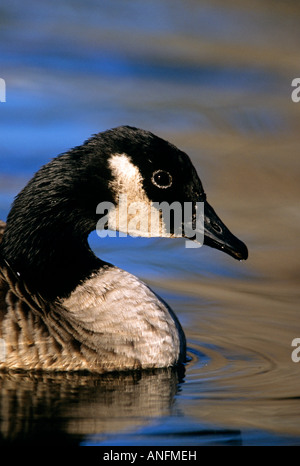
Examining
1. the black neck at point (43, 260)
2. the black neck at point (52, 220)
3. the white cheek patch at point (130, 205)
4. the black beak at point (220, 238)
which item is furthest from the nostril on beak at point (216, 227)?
the black neck at point (43, 260)

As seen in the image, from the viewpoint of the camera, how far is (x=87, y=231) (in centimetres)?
856

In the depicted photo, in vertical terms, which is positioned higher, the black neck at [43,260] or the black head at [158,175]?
the black head at [158,175]

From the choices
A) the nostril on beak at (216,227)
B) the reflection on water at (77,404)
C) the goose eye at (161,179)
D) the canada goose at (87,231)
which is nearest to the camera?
the reflection on water at (77,404)

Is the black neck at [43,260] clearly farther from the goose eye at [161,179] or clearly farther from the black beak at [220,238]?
the black beak at [220,238]

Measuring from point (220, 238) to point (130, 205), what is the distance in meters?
0.80

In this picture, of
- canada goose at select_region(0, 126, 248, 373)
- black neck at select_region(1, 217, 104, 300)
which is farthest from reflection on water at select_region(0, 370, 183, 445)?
black neck at select_region(1, 217, 104, 300)

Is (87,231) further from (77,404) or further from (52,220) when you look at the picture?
(77,404)

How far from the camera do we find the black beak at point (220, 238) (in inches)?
330

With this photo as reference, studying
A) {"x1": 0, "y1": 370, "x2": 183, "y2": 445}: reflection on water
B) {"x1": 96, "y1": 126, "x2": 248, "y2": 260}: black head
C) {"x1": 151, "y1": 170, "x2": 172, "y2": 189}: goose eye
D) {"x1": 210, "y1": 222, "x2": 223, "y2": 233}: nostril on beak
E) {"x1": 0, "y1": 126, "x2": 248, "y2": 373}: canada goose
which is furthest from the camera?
{"x1": 210, "y1": 222, "x2": 223, "y2": 233}: nostril on beak

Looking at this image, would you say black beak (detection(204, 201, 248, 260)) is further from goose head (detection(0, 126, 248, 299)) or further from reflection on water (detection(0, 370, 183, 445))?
reflection on water (detection(0, 370, 183, 445))

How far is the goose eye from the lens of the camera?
835 centimetres

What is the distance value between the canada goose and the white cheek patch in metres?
0.01

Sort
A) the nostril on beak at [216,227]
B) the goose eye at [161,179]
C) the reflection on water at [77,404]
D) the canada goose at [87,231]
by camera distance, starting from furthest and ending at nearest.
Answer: the nostril on beak at [216,227] < the goose eye at [161,179] < the canada goose at [87,231] < the reflection on water at [77,404]

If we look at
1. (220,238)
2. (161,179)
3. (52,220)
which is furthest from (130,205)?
(220,238)
